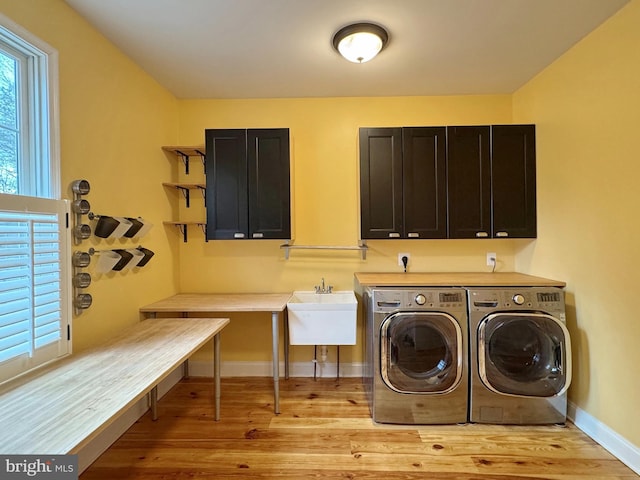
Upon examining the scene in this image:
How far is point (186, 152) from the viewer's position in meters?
2.78

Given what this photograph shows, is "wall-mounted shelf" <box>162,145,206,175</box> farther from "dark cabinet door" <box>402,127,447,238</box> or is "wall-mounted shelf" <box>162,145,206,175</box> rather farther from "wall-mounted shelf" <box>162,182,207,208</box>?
"dark cabinet door" <box>402,127,447,238</box>

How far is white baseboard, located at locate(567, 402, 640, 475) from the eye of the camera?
172 centimetres

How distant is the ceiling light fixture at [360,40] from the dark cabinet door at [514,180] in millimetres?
1207

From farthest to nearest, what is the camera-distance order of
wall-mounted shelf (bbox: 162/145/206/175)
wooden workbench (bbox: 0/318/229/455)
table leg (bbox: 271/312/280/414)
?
1. wall-mounted shelf (bbox: 162/145/206/175)
2. table leg (bbox: 271/312/280/414)
3. wooden workbench (bbox: 0/318/229/455)

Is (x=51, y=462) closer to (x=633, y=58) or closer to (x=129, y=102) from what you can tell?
(x=129, y=102)

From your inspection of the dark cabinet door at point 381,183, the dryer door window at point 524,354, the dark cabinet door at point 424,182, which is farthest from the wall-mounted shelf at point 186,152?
the dryer door window at point 524,354

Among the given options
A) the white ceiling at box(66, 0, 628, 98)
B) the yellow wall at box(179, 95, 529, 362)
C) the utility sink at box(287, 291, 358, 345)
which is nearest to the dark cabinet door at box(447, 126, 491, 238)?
the yellow wall at box(179, 95, 529, 362)

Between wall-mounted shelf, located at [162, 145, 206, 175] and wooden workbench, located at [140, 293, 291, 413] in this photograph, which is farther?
wall-mounted shelf, located at [162, 145, 206, 175]

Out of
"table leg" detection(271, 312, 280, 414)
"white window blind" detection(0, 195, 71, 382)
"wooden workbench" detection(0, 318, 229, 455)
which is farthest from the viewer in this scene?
"table leg" detection(271, 312, 280, 414)

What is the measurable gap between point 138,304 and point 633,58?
11.3ft

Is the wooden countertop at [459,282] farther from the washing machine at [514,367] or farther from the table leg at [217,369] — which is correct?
the table leg at [217,369]

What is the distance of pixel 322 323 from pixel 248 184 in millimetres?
1252

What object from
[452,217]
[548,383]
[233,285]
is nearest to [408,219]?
[452,217]

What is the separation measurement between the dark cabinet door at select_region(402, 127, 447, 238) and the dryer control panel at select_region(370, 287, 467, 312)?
55 cm
